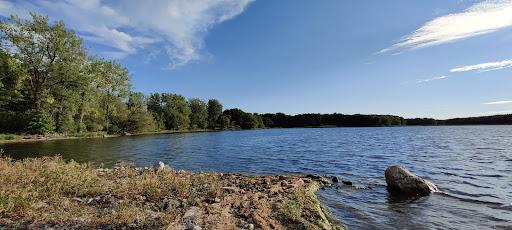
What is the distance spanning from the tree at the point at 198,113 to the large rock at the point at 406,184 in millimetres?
130240

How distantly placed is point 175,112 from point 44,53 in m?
72.3

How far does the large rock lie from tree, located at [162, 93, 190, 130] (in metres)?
118

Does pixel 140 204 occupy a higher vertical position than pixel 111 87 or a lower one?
lower

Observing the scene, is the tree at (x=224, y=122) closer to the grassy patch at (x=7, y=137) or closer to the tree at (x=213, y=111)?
the tree at (x=213, y=111)

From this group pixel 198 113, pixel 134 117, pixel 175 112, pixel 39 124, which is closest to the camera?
pixel 39 124

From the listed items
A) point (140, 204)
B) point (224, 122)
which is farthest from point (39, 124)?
point (224, 122)

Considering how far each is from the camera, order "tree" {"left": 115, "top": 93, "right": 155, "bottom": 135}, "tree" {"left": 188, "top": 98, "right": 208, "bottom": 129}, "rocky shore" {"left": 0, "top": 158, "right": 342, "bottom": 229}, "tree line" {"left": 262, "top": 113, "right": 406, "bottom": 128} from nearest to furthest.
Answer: "rocky shore" {"left": 0, "top": 158, "right": 342, "bottom": 229} < "tree" {"left": 115, "top": 93, "right": 155, "bottom": 135} < "tree" {"left": 188, "top": 98, "right": 208, "bottom": 129} < "tree line" {"left": 262, "top": 113, "right": 406, "bottom": 128}

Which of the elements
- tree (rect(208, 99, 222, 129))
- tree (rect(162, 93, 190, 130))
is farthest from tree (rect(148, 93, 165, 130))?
tree (rect(208, 99, 222, 129))

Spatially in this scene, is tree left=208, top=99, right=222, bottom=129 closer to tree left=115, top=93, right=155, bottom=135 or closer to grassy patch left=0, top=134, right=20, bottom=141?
tree left=115, top=93, right=155, bottom=135

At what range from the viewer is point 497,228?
1038cm

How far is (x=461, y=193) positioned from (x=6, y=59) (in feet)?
212

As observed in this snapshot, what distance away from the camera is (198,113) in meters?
146

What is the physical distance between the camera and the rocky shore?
25.8 ft

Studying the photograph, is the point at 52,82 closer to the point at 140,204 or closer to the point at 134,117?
the point at 134,117
